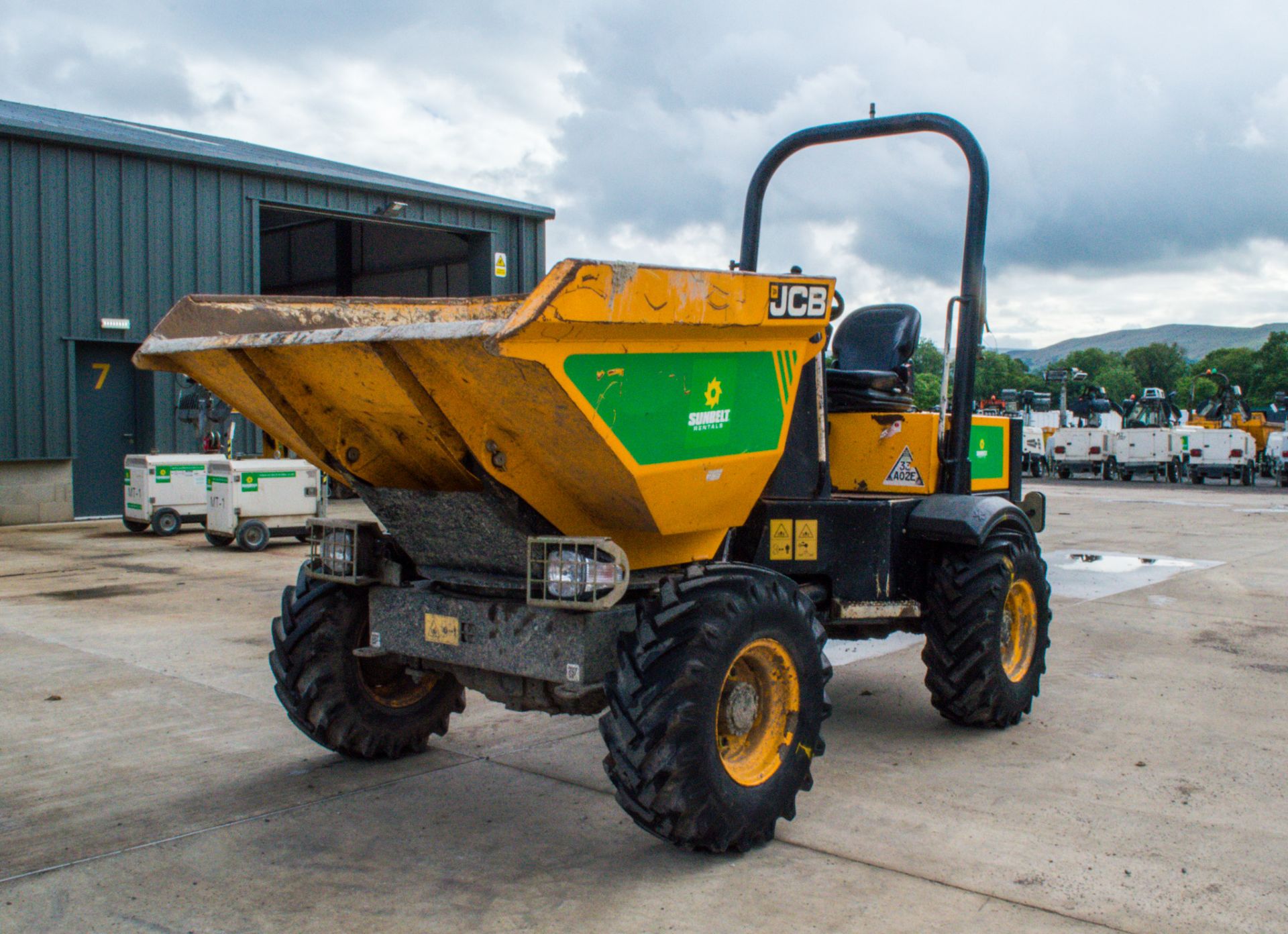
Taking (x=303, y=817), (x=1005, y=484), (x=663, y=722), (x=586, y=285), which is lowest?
(x=303, y=817)

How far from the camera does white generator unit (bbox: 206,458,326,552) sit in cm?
1298

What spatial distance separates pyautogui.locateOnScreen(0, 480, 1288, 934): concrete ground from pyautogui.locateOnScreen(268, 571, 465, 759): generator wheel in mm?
157

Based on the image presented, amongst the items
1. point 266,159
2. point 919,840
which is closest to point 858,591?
point 919,840

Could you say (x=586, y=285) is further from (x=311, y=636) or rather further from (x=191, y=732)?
(x=191, y=732)

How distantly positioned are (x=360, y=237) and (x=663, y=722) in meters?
25.7

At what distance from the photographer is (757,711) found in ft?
13.4

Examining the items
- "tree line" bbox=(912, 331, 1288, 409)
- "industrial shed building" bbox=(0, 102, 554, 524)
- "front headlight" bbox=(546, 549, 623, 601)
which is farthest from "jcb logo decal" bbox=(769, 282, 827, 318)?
"tree line" bbox=(912, 331, 1288, 409)

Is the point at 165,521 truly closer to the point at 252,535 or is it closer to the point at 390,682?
the point at 252,535

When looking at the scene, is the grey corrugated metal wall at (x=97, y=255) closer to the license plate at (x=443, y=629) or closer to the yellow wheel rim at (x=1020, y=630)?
the license plate at (x=443, y=629)

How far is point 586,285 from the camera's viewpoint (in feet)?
10.6

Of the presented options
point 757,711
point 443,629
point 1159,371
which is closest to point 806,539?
point 757,711

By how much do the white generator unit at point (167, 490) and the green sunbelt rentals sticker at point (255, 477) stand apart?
127 centimetres

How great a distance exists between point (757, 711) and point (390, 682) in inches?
69.0


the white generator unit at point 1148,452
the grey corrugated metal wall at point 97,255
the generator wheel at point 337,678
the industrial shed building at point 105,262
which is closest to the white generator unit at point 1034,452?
the white generator unit at point 1148,452
